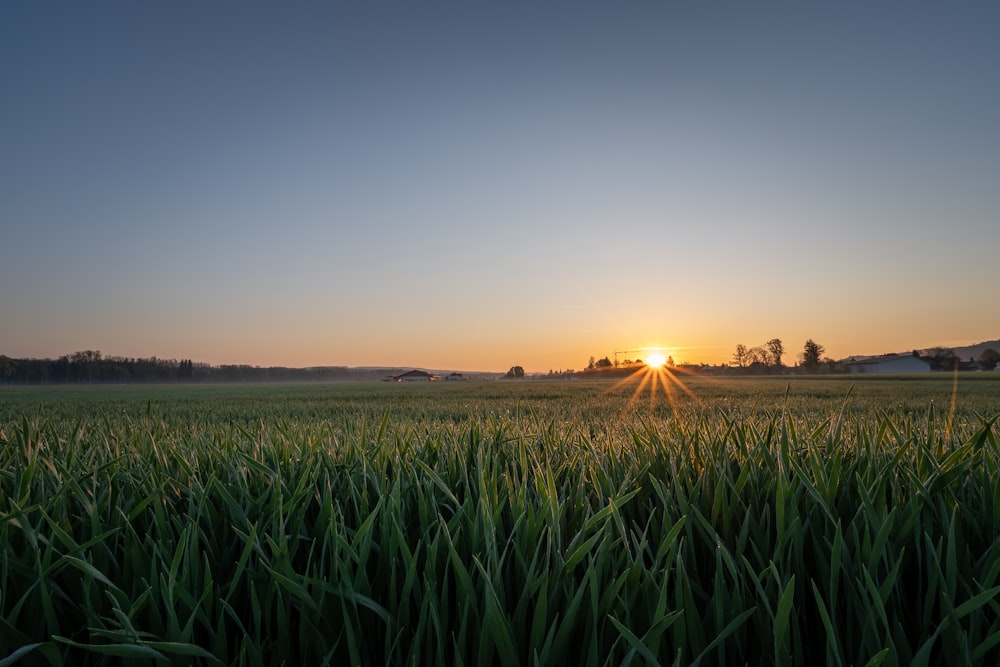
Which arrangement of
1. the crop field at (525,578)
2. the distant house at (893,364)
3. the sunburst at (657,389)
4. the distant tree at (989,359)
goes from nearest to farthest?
the crop field at (525,578), the sunburst at (657,389), the distant tree at (989,359), the distant house at (893,364)

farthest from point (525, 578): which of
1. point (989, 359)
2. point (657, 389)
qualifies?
point (989, 359)

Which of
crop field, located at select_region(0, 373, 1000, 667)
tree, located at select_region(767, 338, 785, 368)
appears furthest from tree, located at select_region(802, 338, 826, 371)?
crop field, located at select_region(0, 373, 1000, 667)

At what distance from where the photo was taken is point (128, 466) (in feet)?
6.16

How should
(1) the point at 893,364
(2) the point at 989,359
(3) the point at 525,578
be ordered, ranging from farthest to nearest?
(1) the point at 893,364 < (2) the point at 989,359 < (3) the point at 525,578

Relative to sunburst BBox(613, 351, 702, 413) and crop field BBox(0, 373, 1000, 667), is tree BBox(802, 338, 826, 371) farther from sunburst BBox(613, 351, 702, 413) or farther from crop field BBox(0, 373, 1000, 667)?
crop field BBox(0, 373, 1000, 667)

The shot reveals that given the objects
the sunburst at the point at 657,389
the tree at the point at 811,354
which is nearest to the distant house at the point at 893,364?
the tree at the point at 811,354

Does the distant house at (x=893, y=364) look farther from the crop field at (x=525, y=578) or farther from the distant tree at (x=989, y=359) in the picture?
the crop field at (x=525, y=578)

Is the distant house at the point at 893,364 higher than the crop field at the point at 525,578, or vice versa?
the crop field at the point at 525,578

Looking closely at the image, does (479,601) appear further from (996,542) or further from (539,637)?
(996,542)

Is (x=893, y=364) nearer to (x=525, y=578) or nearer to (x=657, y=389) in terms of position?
(x=657, y=389)

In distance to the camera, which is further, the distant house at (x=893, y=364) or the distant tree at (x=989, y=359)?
the distant house at (x=893, y=364)

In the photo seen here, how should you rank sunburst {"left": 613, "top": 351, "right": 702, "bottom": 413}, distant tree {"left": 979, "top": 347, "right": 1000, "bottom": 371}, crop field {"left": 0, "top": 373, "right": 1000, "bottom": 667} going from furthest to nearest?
distant tree {"left": 979, "top": 347, "right": 1000, "bottom": 371}, sunburst {"left": 613, "top": 351, "right": 702, "bottom": 413}, crop field {"left": 0, "top": 373, "right": 1000, "bottom": 667}

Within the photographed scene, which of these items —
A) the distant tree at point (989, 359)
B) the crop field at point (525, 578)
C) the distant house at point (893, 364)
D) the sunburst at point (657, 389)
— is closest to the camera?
the crop field at point (525, 578)

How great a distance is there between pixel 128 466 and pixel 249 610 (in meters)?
1.16
